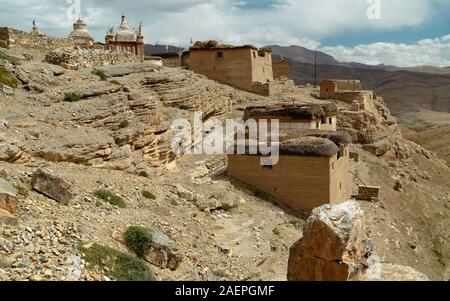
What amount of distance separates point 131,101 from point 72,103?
204cm

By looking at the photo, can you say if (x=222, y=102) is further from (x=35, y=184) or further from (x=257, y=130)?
(x=35, y=184)

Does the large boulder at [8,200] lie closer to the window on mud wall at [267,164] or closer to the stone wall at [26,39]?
the window on mud wall at [267,164]

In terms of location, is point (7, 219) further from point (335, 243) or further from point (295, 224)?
point (295, 224)

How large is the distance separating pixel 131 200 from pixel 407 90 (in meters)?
91.5

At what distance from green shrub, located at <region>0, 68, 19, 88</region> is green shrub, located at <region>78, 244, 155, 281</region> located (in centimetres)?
815

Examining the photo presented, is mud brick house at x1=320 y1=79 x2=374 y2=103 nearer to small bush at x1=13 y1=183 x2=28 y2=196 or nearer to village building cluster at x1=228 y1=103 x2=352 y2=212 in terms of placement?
village building cluster at x1=228 y1=103 x2=352 y2=212

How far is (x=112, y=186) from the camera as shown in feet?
37.9

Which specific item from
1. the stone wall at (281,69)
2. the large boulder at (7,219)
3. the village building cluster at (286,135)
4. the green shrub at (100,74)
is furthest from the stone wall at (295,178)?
the stone wall at (281,69)

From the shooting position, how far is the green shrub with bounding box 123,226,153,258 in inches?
360

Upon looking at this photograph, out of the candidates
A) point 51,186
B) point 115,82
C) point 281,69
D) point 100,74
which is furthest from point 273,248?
point 281,69

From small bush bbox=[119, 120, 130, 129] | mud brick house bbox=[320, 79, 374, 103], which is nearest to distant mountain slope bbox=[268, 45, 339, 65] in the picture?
mud brick house bbox=[320, 79, 374, 103]

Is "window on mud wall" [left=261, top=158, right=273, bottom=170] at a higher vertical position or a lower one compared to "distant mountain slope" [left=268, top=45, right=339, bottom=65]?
lower
